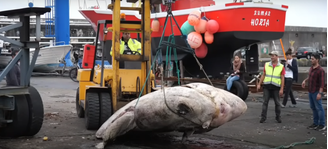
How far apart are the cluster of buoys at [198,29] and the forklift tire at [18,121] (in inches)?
313

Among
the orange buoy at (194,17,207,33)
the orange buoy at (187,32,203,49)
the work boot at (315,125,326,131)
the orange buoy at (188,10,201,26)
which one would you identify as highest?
the orange buoy at (188,10,201,26)

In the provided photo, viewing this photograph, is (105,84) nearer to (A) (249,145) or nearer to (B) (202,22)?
(A) (249,145)

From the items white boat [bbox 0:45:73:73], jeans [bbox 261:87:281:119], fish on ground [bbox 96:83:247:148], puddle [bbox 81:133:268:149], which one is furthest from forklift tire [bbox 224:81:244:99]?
white boat [bbox 0:45:73:73]

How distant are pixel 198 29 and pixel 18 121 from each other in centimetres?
839

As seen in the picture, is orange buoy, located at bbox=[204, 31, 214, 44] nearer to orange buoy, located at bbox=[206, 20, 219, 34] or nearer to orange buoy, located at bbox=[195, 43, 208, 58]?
orange buoy, located at bbox=[206, 20, 219, 34]

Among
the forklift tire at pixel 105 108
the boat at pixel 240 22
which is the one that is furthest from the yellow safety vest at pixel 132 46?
the boat at pixel 240 22

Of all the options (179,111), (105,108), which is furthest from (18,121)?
(179,111)

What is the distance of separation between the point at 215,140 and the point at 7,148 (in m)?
3.24

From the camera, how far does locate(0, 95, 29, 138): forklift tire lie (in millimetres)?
6766

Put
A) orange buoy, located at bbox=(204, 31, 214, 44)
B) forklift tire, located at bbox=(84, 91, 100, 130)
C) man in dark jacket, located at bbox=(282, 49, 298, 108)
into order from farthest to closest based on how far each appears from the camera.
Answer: orange buoy, located at bbox=(204, 31, 214, 44) < man in dark jacket, located at bbox=(282, 49, 298, 108) < forklift tire, located at bbox=(84, 91, 100, 130)

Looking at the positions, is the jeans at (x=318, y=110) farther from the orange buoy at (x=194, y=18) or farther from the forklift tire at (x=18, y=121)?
the orange buoy at (x=194, y=18)

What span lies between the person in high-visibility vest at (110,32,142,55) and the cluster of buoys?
6.05 metres

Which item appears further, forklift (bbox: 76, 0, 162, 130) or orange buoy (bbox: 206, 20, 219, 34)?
orange buoy (bbox: 206, 20, 219, 34)

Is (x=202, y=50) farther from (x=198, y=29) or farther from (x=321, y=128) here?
(x=321, y=128)
